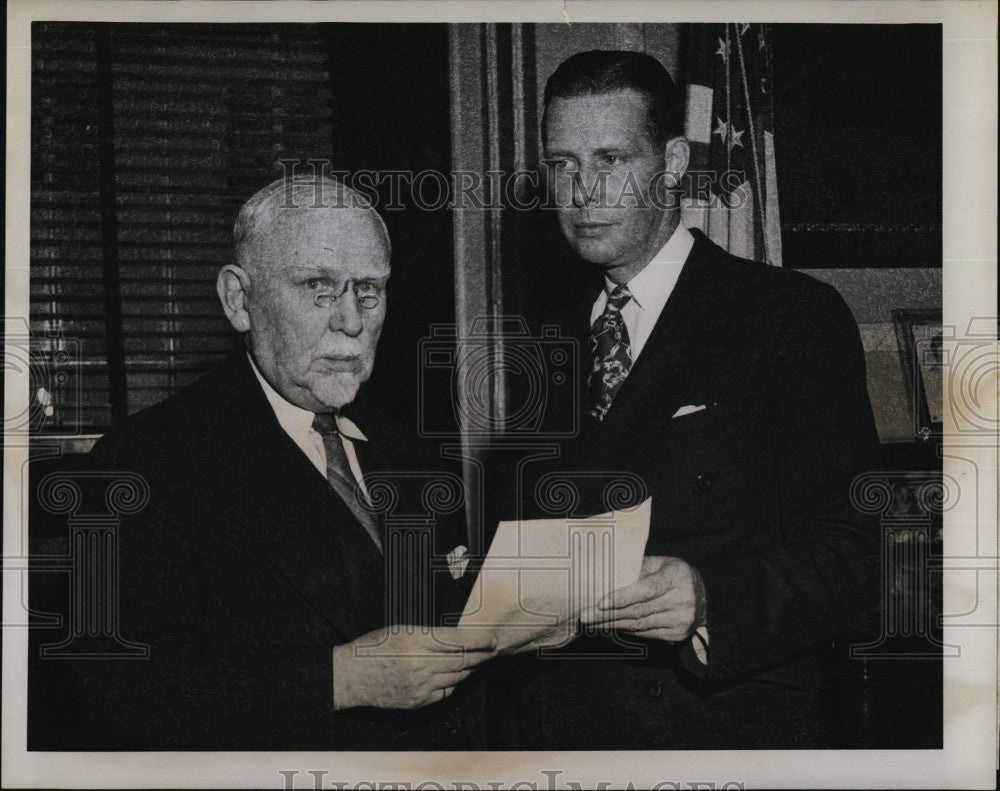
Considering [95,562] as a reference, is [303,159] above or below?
above

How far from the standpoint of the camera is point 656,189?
2430mm

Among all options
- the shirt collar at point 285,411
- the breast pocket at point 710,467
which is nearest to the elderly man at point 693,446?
the breast pocket at point 710,467

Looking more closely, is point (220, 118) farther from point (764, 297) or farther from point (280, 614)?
point (764, 297)

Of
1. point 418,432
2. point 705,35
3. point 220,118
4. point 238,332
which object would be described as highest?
point 705,35

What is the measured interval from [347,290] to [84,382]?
631mm

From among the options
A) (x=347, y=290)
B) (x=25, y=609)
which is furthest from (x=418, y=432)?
(x=25, y=609)

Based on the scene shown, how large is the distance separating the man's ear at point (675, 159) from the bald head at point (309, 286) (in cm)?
65

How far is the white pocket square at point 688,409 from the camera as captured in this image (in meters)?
2.39

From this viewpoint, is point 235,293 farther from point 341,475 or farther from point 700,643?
point 700,643

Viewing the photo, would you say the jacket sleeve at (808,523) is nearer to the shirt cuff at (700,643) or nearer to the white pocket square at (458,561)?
the shirt cuff at (700,643)

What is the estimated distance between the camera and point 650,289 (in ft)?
8.02

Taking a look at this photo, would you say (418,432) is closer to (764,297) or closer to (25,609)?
(764,297)

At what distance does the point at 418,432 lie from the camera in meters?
2.42
